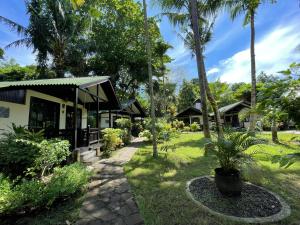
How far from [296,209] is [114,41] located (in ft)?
79.3

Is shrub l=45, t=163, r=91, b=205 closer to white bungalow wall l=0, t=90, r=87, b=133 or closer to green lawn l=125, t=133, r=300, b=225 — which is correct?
green lawn l=125, t=133, r=300, b=225

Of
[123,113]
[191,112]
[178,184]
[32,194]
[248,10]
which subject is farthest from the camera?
[191,112]

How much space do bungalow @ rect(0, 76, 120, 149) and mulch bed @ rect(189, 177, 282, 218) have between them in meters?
4.93

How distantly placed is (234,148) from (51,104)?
32.1ft

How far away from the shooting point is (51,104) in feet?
34.8

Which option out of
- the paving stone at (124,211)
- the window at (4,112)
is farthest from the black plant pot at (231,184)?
the window at (4,112)

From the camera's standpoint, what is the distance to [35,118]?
31.0 ft

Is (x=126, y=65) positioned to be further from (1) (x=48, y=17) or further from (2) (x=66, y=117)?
(2) (x=66, y=117)

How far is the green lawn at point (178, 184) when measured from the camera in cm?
354

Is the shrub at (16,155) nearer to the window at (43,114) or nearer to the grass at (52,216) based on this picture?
the grass at (52,216)

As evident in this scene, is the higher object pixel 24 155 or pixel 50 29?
pixel 50 29

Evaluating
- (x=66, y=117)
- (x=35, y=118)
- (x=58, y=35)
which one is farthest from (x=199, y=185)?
(x=58, y=35)

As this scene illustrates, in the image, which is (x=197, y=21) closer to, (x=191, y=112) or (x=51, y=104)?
(x=51, y=104)

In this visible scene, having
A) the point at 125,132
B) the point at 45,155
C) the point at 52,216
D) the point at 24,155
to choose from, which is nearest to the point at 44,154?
the point at 45,155
